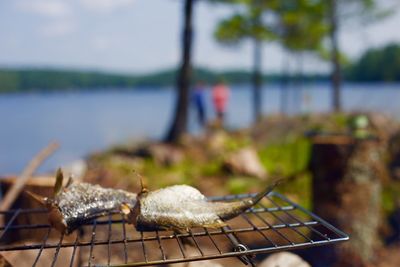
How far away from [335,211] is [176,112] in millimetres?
8366

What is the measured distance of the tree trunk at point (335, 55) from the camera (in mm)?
20609

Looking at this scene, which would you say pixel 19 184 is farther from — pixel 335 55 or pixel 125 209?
pixel 335 55

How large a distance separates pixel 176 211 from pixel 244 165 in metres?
6.90

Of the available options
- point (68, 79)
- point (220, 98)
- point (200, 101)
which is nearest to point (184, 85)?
point (200, 101)

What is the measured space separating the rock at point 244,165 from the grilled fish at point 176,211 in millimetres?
6588

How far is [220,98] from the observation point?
1623 centimetres

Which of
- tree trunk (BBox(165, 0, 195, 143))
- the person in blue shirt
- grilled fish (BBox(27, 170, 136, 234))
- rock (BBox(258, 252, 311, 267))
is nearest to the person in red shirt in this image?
the person in blue shirt

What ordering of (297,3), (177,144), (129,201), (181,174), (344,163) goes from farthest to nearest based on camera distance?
(297,3) → (177,144) → (181,174) → (344,163) → (129,201)

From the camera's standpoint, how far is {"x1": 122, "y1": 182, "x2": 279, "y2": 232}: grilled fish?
216 centimetres

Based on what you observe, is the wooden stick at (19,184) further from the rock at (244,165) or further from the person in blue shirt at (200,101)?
the person in blue shirt at (200,101)

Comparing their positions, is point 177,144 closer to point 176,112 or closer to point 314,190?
point 176,112

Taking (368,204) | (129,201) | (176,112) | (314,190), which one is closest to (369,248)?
(368,204)

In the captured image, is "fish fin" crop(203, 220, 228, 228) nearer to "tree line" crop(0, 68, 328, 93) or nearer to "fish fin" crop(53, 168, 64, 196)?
"fish fin" crop(53, 168, 64, 196)

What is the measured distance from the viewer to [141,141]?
13055 mm
